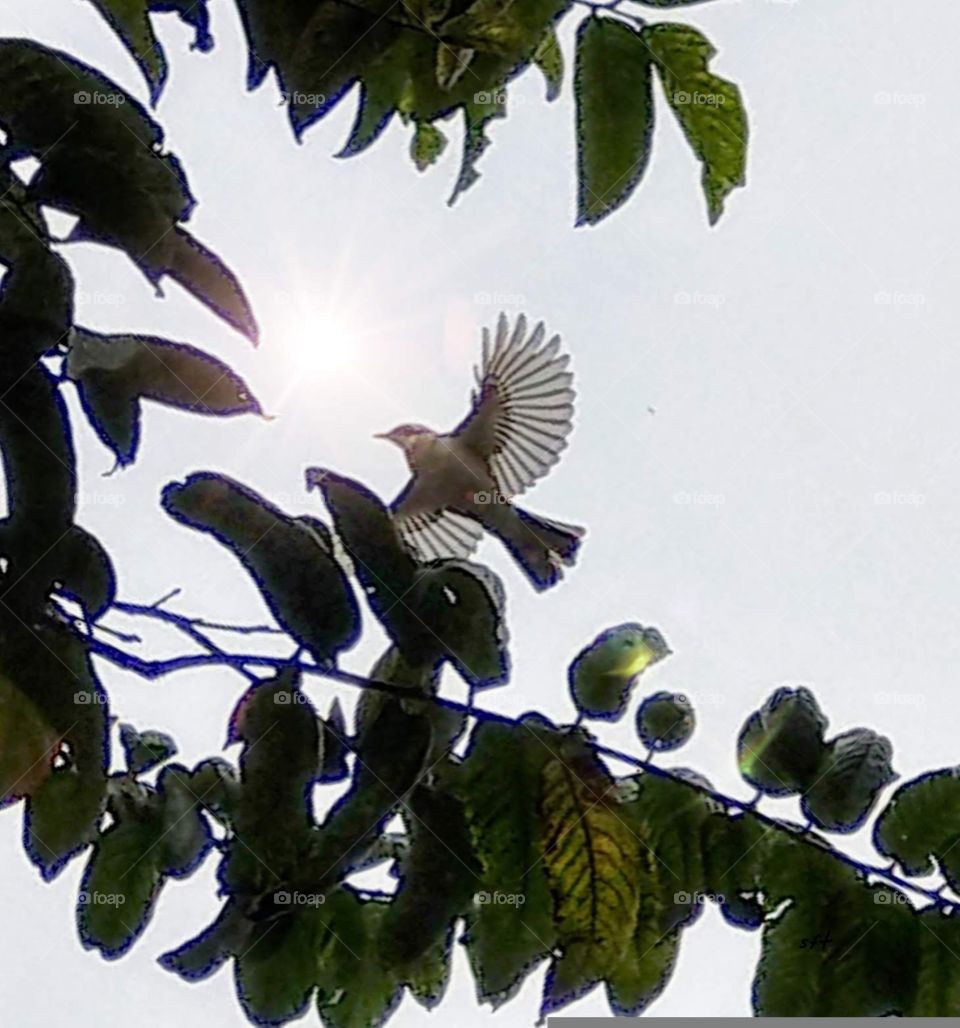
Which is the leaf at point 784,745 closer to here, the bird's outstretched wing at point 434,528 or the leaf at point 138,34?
the bird's outstretched wing at point 434,528

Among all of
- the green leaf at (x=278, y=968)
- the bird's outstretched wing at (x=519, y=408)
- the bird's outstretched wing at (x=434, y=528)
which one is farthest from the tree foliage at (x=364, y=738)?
the bird's outstretched wing at (x=519, y=408)

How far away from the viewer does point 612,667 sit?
1166 millimetres

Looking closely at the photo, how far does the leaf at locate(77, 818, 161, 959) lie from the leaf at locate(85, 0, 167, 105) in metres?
0.67

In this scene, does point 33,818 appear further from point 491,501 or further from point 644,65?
point 644,65

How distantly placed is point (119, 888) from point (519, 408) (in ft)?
5.72

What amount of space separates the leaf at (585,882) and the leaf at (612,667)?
8 centimetres

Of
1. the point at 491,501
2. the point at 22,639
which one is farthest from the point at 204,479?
the point at 491,501

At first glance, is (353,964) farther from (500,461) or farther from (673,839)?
(500,461)

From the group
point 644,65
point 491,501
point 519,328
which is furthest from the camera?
point 519,328

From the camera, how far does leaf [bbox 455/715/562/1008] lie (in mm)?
1085

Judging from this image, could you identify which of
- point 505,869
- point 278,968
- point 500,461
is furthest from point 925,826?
point 500,461

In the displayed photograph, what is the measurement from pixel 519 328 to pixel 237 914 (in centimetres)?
201

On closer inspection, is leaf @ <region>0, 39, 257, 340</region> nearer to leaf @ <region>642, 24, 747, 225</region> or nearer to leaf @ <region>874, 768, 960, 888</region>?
leaf @ <region>642, 24, 747, 225</region>

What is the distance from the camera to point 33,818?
1.11m
